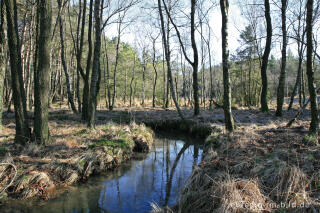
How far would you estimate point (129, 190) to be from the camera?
6.32 m

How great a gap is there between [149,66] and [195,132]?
27.4 m

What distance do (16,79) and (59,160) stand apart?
2956mm

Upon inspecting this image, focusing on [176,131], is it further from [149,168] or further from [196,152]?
[149,168]

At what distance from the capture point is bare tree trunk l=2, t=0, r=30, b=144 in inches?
265

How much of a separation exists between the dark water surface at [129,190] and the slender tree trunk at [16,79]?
2.71 meters

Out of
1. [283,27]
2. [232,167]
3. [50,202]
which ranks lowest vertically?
[50,202]

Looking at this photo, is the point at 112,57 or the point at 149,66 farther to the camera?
the point at 149,66

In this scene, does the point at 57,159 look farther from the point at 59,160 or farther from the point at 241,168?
the point at 241,168

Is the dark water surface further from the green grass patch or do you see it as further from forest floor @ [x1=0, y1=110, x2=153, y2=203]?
the green grass patch

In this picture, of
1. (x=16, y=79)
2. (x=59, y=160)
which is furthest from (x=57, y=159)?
(x=16, y=79)

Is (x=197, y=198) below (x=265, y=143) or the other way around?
below

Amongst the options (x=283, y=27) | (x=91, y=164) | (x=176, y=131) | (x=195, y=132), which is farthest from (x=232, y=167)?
(x=283, y=27)

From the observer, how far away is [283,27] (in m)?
12.4

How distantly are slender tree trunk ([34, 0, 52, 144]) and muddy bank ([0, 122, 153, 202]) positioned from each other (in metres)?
0.57
